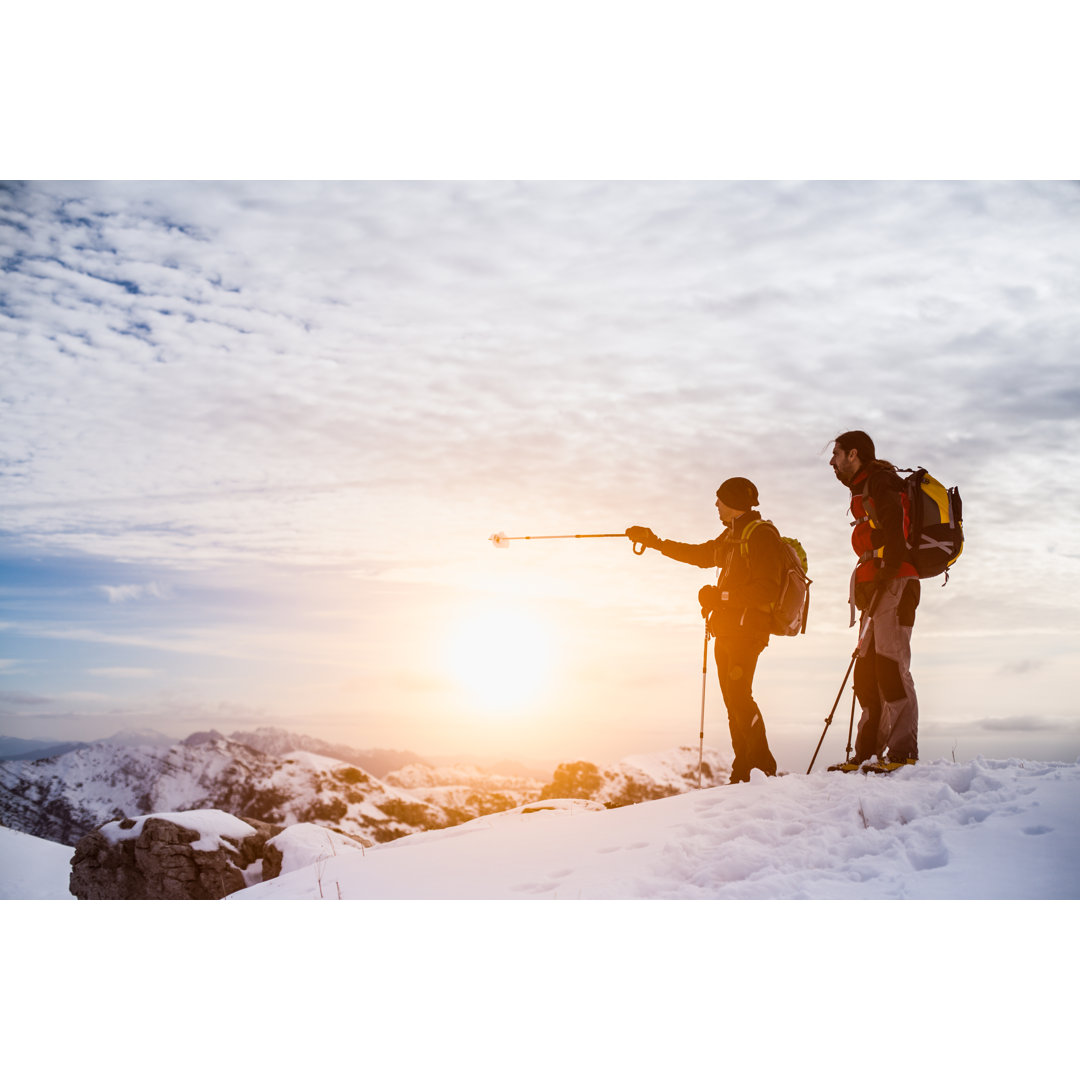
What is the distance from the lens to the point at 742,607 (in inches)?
255

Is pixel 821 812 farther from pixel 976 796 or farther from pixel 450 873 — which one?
pixel 450 873

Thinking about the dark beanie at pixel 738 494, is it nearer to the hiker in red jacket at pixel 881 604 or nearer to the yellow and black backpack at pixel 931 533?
the hiker in red jacket at pixel 881 604

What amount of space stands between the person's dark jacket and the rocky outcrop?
215 inches

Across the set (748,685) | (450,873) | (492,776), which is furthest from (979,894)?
(492,776)

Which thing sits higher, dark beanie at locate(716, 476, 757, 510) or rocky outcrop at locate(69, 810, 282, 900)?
dark beanie at locate(716, 476, 757, 510)

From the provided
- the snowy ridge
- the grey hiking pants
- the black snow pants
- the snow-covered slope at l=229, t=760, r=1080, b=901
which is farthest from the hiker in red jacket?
the snowy ridge

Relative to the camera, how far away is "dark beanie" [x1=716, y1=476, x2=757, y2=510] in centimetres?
674

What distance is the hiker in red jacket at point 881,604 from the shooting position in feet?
20.1

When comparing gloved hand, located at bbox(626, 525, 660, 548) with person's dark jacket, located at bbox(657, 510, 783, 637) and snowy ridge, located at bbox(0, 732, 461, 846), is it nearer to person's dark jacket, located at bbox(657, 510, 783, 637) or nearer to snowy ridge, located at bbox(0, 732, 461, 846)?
person's dark jacket, located at bbox(657, 510, 783, 637)

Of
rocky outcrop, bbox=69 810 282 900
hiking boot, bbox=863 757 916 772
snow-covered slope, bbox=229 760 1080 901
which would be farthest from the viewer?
rocky outcrop, bbox=69 810 282 900

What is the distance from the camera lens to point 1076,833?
4.88 meters

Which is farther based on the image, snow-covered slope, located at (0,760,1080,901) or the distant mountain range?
the distant mountain range

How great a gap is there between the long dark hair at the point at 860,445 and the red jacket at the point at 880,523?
80 millimetres

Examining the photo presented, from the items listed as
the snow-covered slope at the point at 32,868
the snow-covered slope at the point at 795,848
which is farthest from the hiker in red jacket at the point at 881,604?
the snow-covered slope at the point at 32,868
